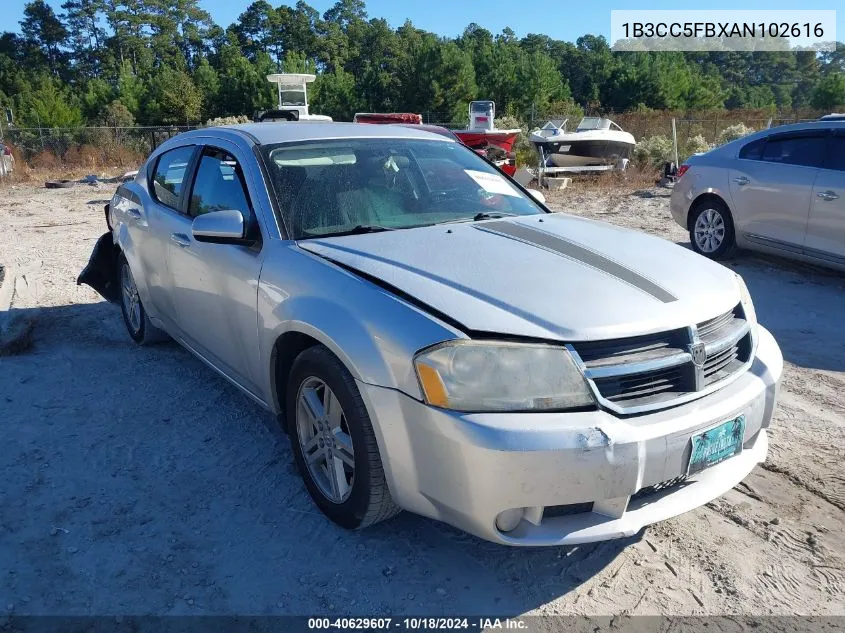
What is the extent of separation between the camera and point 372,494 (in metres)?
2.65

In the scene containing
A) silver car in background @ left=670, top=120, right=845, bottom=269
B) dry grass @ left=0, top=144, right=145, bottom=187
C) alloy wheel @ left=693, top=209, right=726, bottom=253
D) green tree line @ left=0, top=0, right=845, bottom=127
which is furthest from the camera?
green tree line @ left=0, top=0, right=845, bottom=127

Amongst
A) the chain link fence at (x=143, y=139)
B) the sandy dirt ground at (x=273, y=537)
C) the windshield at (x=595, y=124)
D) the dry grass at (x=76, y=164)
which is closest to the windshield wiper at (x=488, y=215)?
the sandy dirt ground at (x=273, y=537)

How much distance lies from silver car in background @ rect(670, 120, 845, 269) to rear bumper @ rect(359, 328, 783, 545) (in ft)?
17.0

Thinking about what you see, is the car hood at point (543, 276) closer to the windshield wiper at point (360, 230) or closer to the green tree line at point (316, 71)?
the windshield wiper at point (360, 230)

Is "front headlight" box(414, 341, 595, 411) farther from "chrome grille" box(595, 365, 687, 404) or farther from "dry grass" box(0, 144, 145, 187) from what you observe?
"dry grass" box(0, 144, 145, 187)

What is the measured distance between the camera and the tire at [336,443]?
2.61 metres

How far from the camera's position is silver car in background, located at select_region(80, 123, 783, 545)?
7.54 ft

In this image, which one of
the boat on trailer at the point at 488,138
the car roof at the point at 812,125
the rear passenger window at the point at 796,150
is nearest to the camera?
the car roof at the point at 812,125

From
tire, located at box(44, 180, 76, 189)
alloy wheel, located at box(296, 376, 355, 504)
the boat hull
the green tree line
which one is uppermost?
the green tree line

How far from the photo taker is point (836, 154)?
686 centimetres

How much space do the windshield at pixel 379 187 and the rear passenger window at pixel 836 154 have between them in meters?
4.39

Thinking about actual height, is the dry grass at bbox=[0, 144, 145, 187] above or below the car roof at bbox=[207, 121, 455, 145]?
above

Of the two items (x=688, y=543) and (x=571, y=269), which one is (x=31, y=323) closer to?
(x=571, y=269)

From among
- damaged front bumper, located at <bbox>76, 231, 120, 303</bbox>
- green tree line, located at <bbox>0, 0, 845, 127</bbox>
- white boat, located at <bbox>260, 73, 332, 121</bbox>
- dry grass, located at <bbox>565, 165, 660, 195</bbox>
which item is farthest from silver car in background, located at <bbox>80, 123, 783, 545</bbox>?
green tree line, located at <bbox>0, 0, 845, 127</bbox>
